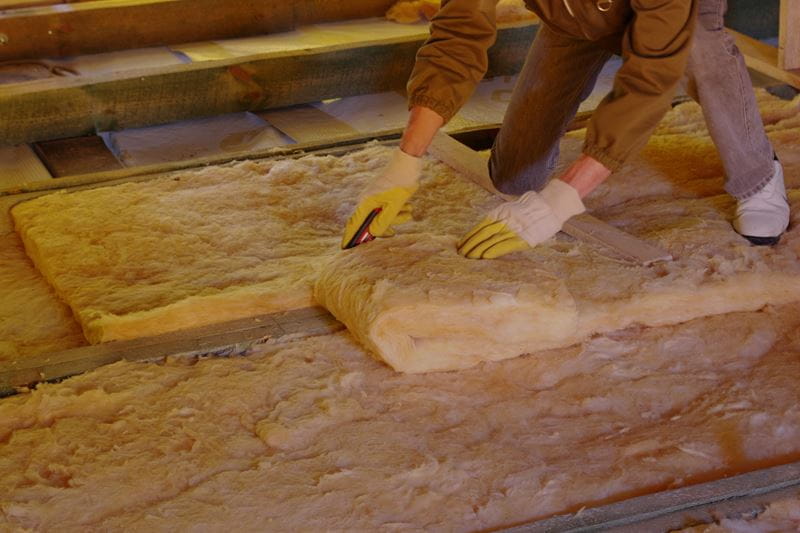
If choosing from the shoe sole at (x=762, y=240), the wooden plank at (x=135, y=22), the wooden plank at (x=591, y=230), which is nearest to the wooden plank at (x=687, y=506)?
the wooden plank at (x=591, y=230)

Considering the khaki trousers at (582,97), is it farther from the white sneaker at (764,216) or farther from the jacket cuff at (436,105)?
the jacket cuff at (436,105)

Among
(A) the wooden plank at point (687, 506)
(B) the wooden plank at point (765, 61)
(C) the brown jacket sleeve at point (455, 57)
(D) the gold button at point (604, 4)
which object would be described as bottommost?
(B) the wooden plank at point (765, 61)

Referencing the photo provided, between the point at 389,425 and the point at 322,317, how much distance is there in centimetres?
52

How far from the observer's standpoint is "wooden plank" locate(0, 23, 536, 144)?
434cm

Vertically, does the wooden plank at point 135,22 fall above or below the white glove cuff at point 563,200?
below

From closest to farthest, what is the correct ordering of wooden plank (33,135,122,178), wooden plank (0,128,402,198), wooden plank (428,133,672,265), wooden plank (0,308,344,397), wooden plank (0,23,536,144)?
1. wooden plank (0,308,344,397)
2. wooden plank (428,133,672,265)
3. wooden plank (0,128,402,198)
4. wooden plank (33,135,122,178)
5. wooden plank (0,23,536,144)

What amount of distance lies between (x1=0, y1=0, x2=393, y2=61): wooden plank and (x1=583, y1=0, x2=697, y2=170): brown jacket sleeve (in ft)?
11.2

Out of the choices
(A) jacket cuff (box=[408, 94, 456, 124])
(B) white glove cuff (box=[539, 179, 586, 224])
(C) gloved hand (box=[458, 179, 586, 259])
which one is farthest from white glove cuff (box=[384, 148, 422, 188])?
(B) white glove cuff (box=[539, 179, 586, 224])

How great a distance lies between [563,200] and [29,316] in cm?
162

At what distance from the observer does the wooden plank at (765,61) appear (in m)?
4.62

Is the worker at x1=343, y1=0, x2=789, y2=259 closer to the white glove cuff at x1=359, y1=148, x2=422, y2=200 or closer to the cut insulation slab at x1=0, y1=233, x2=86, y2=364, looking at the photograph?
the white glove cuff at x1=359, y1=148, x2=422, y2=200

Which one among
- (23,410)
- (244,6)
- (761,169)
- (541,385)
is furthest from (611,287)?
(244,6)

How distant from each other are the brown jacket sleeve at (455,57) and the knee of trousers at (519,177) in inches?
27.1

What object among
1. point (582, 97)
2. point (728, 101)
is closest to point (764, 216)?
point (728, 101)
